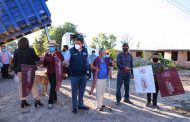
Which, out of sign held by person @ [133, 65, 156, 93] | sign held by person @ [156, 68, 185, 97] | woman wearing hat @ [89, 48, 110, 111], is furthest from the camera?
sign held by person @ [133, 65, 156, 93]

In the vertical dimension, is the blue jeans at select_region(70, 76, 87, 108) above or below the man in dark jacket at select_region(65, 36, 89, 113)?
below

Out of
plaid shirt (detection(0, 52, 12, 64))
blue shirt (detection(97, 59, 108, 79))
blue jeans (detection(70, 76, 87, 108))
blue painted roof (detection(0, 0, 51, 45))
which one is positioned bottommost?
blue jeans (detection(70, 76, 87, 108))

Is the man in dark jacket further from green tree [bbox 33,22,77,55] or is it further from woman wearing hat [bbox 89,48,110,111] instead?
green tree [bbox 33,22,77,55]

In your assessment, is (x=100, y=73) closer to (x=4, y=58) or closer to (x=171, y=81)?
(x=171, y=81)

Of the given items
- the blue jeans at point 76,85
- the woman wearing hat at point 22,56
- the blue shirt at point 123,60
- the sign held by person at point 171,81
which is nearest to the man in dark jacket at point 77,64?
the blue jeans at point 76,85

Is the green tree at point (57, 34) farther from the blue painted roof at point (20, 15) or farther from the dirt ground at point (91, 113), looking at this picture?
the dirt ground at point (91, 113)

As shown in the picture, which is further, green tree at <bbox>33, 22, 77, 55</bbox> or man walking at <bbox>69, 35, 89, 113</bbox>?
green tree at <bbox>33, 22, 77, 55</bbox>

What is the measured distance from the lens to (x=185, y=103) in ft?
29.4

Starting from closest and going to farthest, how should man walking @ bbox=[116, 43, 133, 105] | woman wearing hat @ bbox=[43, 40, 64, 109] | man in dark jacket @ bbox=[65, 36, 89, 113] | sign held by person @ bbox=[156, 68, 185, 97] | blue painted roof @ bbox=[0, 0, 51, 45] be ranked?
1. man in dark jacket @ bbox=[65, 36, 89, 113]
2. woman wearing hat @ bbox=[43, 40, 64, 109]
3. sign held by person @ bbox=[156, 68, 185, 97]
4. man walking @ bbox=[116, 43, 133, 105]
5. blue painted roof @ bbox=[0, 0, 51, 45]

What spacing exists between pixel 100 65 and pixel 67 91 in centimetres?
309

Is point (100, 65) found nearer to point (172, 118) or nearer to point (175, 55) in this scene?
point (172, 118)

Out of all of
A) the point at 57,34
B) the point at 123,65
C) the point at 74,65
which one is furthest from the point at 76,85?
the point at 57,34

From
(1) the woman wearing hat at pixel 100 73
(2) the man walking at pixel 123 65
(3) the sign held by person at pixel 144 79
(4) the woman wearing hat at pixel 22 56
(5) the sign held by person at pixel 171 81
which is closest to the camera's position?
(4) the woman wearing hat at pixel 22 56

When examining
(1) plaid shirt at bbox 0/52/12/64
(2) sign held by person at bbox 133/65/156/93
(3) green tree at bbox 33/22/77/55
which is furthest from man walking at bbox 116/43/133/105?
(3) green tree at bbox 33/22/77/55
